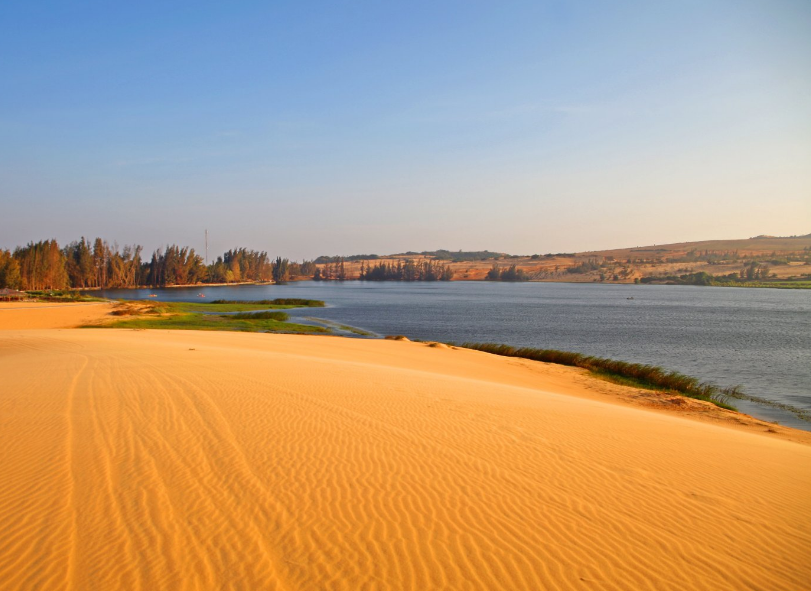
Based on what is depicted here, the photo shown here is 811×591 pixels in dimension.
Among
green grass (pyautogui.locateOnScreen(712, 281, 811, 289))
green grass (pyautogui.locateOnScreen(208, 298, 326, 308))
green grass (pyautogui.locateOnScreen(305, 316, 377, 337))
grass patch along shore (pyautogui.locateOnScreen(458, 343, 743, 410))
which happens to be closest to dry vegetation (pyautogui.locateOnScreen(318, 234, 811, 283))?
green grass (pyautogui.locateOnScreen(712, 281, 811, 289))

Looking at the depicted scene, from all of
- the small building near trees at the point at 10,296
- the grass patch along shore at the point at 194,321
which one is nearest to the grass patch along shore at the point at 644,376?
the grass patch along shore at the point at 194,321

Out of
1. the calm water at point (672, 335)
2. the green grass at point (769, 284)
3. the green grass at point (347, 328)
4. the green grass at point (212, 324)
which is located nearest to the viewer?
the calm water at point (672, 335)

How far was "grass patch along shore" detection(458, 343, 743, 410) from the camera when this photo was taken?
20.4 meters

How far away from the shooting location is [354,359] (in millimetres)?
21766

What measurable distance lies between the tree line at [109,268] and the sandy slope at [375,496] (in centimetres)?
8909

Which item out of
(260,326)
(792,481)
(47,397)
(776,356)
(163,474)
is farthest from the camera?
(260,326)

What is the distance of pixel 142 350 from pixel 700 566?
1897 centimetres

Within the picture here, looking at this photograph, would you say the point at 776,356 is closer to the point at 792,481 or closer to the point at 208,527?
the point at 792,481

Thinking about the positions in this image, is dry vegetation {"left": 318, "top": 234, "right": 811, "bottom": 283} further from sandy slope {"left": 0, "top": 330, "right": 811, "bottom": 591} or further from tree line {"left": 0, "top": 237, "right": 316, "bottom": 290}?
sandy slope {"left": 0, "top": 330, "right": 811, "bottom": 591}

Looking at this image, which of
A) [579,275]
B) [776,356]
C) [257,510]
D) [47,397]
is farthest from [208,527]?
[579,275]

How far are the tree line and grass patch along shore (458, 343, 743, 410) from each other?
83639mm

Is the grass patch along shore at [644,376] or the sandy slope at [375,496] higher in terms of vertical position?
the sandy slope at [375,496]

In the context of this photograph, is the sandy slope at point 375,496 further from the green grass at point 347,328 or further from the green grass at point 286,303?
the green grass at point 286,303

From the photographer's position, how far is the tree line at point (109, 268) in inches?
3393
